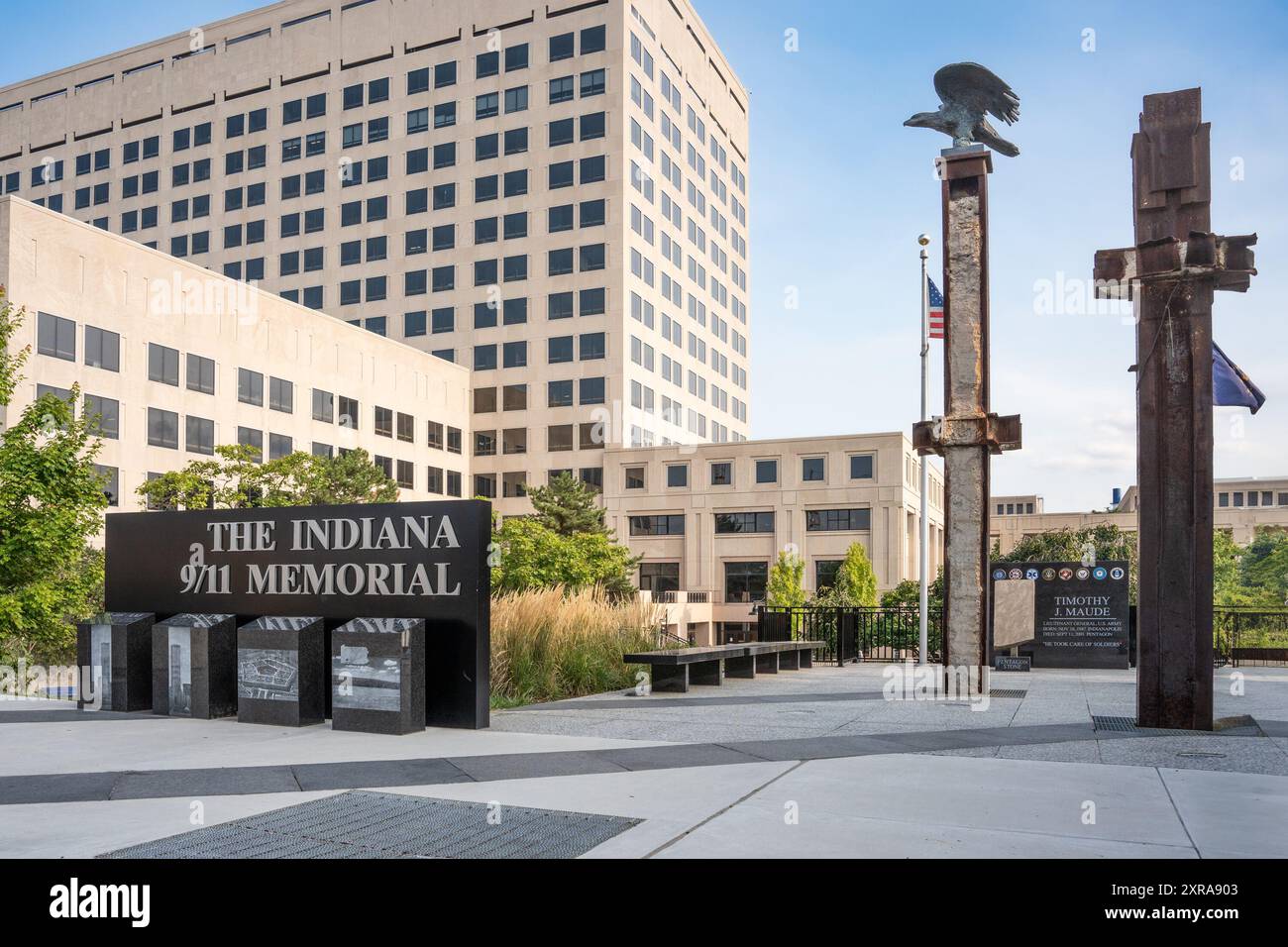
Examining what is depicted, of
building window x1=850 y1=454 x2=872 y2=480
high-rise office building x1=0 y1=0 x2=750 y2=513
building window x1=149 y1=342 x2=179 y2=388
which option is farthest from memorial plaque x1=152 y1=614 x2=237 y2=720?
high-rise office building x1=0 y1=0 x2=750 y2=513

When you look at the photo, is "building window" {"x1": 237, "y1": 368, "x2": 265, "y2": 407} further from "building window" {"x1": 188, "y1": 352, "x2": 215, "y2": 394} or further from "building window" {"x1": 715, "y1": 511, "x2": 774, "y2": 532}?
"building window" {"x1": 715, "y1": 511, "x2": 774, "y2": 532}

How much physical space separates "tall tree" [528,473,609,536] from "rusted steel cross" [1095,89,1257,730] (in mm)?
47645

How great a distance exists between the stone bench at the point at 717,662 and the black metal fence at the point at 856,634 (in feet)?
4.30

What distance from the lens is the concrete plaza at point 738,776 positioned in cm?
607

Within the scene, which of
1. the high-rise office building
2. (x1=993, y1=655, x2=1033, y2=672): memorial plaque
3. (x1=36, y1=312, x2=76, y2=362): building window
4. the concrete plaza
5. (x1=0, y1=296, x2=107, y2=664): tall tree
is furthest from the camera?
the high-rise office building

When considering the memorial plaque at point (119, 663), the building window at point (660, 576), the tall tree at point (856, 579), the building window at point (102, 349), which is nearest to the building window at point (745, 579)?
the building window at point (660, 576)

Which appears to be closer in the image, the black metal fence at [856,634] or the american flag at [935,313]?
the american flag at [935,313]

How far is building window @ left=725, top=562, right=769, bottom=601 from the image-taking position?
69250 millimetres

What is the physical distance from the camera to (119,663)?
1238 centimetres

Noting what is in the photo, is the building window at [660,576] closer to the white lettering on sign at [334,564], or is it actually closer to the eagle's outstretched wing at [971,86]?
the eagle's outstretched wing at [971,86]

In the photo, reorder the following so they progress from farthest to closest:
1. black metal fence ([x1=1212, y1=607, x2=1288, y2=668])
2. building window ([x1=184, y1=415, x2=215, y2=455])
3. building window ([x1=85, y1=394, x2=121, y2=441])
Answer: building window ([x1=184, y1=415, x2=215, y2=455]) < building window ([x1=85, y1=394, x2=121, y2=441]) < black metal fence ([x1=1212, y1=607, x2=1288, y2=668])

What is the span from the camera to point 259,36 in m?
80.9
